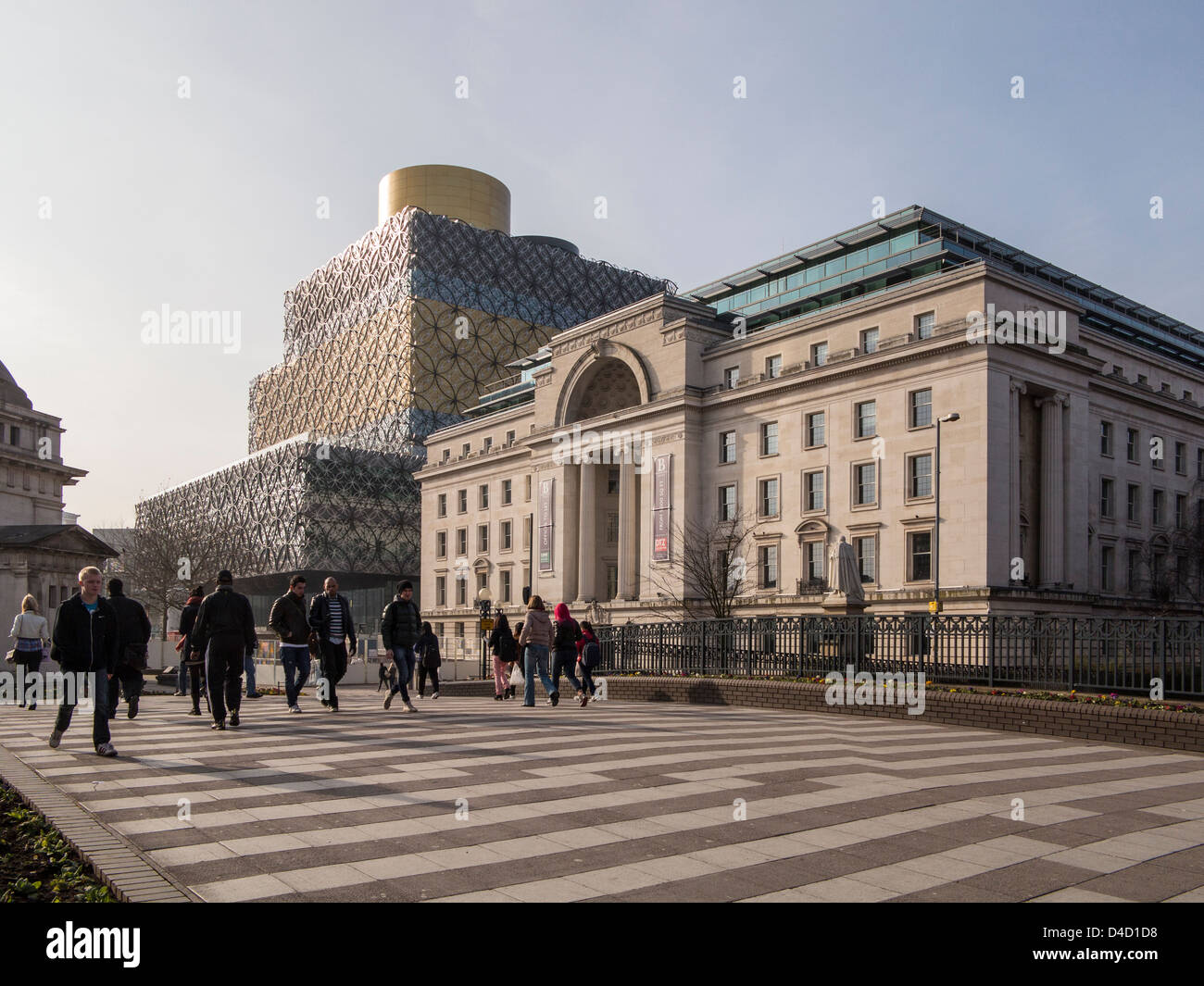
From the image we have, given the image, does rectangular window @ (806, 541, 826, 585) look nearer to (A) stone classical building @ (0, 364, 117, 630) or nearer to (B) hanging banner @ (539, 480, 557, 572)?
(B) hanging banner @ (539, 480, 557, 572)

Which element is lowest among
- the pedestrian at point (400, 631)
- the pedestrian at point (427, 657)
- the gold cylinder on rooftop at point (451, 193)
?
the pedestrian at point (427, 657)

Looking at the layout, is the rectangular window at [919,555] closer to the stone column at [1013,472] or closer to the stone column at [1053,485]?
the stone column at [1013,472]

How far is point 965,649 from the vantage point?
18.7m

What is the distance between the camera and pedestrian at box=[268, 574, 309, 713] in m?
16.0

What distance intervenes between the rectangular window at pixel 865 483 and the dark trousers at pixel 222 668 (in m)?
39.3

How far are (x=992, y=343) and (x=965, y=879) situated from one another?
42.1m

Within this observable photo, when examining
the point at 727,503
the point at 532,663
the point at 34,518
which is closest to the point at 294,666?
the point at 532,663

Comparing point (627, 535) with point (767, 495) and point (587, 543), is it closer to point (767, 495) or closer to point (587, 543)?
point (587, 543)

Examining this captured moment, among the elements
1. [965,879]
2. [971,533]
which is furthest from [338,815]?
[971,533]

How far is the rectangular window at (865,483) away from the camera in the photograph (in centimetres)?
4922

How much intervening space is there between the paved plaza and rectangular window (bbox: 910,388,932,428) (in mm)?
35235

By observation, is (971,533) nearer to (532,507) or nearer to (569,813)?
(532,507)

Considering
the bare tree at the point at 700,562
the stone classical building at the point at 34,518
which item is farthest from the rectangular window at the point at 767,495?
the stone classical building at the point at 34,518
